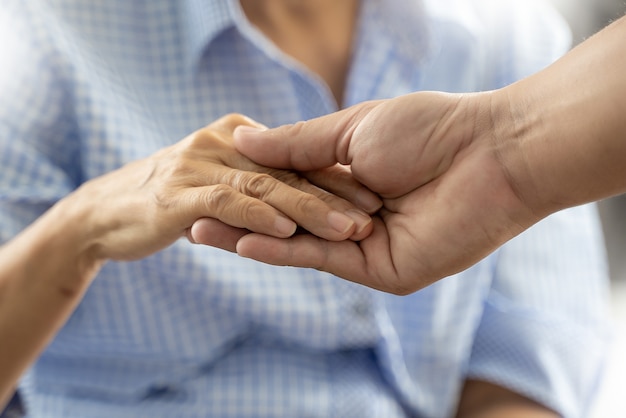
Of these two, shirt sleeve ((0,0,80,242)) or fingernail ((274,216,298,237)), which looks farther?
shirt sleeve ((0,0,80,242))

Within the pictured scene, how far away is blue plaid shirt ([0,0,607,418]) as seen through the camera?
980 mm

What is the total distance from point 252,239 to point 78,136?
367mm

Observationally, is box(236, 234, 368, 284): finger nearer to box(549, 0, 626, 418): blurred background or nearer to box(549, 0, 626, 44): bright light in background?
box(549, 0, 626, 418): blurred background

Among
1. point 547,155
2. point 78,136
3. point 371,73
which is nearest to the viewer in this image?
point 547,155

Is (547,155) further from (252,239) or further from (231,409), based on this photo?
(231,409)

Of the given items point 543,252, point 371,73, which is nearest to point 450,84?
point 371,73

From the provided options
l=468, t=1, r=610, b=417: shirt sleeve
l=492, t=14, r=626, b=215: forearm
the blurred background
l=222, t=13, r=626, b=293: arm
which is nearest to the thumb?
l=222, t=13, r=626, b=293: arm

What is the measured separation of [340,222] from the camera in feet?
2.45

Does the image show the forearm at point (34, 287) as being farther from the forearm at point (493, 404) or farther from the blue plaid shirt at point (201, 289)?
the forearm at point (493, 404)

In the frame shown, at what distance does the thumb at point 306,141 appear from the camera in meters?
Answer: 0.80

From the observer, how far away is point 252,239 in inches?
29.6

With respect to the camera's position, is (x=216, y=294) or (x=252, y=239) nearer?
(x=252, y=239)

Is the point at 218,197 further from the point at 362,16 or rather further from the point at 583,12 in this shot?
the point at 583,12

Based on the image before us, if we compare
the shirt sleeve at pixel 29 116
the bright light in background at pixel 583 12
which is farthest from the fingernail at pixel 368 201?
the bright light in background at pixel 583 12
